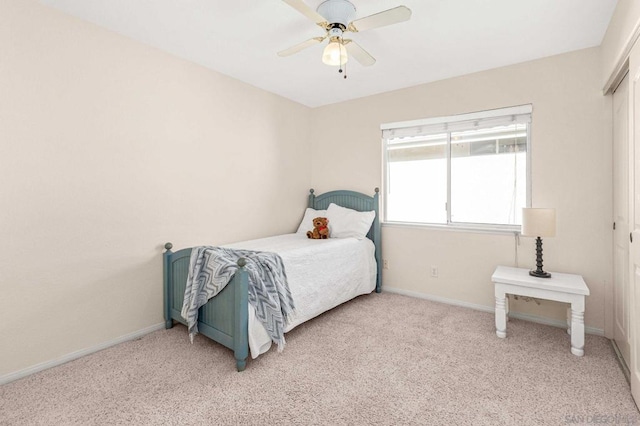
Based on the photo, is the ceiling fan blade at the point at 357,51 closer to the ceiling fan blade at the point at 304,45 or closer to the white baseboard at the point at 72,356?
the ceiling fan blade at the point at 304,45

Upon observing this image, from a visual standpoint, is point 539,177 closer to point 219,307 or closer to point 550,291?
point 550,291

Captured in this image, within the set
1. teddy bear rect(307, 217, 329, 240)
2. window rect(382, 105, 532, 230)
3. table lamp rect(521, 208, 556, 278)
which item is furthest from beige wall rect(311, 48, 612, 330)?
teddy bear rect(307, 217, 329, 240)

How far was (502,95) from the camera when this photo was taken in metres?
3.03

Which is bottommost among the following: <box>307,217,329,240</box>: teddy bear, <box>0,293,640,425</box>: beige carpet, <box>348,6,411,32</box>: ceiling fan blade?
<box>0,293,640,425</box>: beige carpet

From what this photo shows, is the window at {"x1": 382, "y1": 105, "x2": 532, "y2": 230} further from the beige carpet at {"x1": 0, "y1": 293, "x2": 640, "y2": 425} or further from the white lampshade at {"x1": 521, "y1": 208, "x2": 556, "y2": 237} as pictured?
the beige carpet at {"x1": 0, "y1": 293, "x2": 640, "y2": 425}

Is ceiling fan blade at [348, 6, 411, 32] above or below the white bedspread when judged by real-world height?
above

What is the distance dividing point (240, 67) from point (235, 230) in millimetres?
1647

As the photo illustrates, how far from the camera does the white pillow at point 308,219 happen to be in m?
3.97

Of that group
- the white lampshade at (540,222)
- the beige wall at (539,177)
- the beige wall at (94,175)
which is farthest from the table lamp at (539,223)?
the beige wall at (94,175)

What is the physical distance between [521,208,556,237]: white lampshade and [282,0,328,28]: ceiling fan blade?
2107 millimetres

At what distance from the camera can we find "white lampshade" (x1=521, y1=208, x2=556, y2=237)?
2.47 m

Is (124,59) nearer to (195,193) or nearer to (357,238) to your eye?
(195,193)

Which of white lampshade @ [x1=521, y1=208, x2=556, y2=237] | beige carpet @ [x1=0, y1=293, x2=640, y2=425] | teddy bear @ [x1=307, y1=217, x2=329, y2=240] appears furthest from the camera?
teddy bear @ [x1=307, y1=217, x2=329, y2=240]

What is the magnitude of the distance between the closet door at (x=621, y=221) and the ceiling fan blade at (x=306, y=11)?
2.07m
